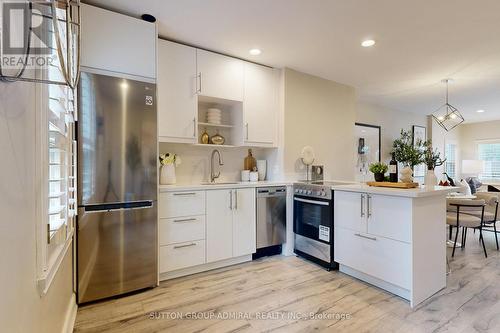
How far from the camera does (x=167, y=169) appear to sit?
117 inches

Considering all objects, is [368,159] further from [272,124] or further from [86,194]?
[86,194]

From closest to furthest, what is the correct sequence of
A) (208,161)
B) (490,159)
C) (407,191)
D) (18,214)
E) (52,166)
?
(18,214)
(52,166)
(407,191)
(208,161)
(490,159)

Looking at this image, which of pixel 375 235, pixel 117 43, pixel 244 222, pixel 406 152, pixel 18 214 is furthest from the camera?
pixel 406 152

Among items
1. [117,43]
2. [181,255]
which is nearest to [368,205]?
[181,255]

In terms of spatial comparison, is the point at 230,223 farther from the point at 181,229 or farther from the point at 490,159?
the point at 490,159

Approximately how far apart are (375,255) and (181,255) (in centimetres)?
193

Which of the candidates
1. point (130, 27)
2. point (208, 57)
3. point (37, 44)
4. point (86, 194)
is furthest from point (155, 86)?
point (37, 44)

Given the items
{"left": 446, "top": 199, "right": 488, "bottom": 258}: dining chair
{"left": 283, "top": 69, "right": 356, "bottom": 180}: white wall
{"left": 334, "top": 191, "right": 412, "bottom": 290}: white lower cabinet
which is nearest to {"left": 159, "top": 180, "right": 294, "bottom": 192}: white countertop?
{"left": 283, "top": 69, "right": 356, "bottom": 180}: white wall

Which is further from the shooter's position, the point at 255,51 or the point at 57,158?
the point at 255,51

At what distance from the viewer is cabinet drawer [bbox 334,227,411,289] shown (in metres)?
2.26

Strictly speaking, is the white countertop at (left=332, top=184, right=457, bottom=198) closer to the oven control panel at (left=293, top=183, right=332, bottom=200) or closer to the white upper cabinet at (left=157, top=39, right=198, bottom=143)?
the oven control panel at (left=293, top=183, right=332, bottom=200)

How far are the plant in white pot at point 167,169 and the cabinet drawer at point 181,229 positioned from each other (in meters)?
0.49

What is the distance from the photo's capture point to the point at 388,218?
2371 millimetres

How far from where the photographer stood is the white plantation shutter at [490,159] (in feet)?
25.2
